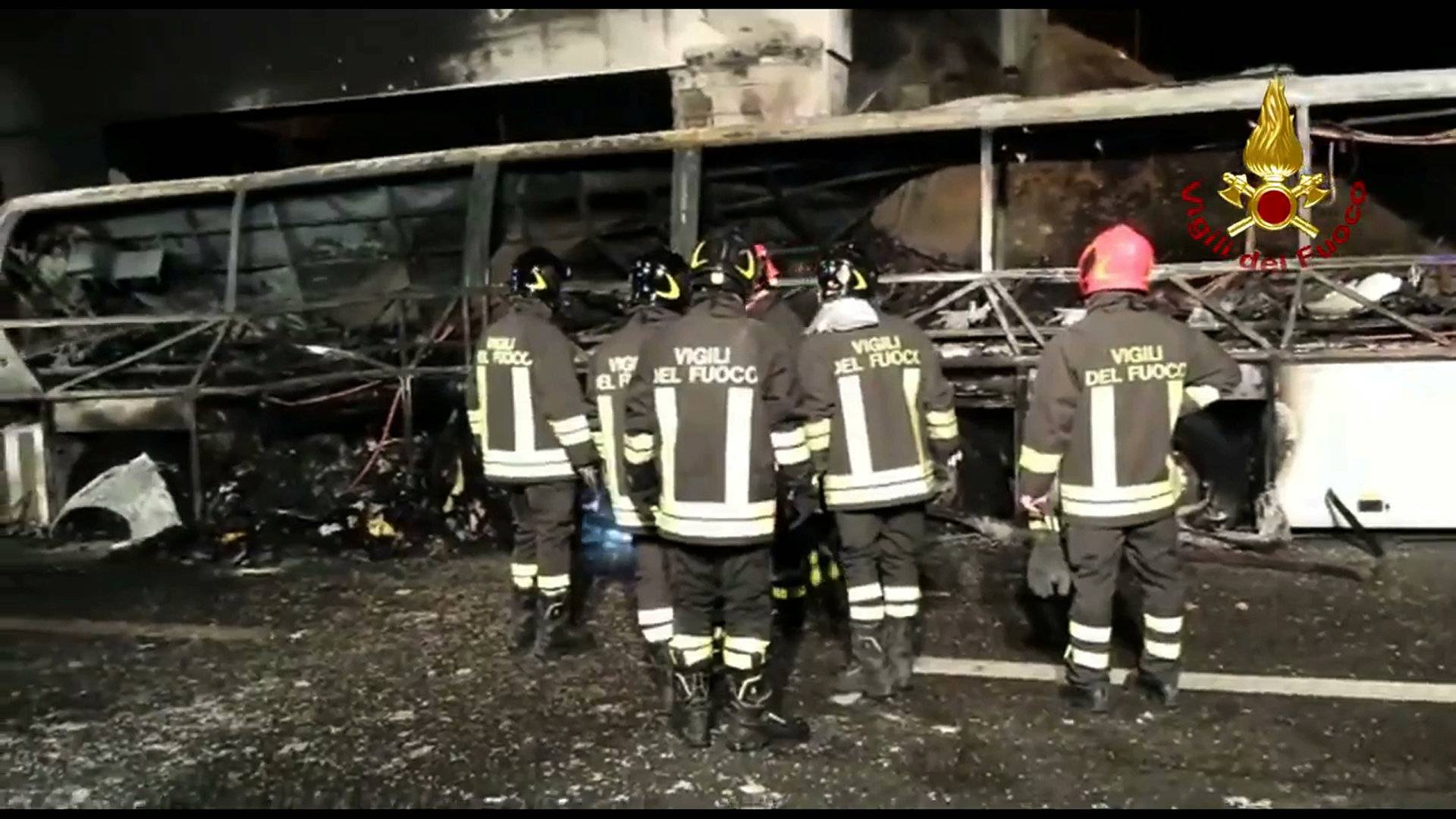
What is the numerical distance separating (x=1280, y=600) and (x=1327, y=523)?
43.0 inches

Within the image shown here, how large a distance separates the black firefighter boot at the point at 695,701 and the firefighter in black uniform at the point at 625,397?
0.36 meters

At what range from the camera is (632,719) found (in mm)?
4293

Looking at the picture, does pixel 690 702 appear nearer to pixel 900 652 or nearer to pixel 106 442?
pixel 900 652

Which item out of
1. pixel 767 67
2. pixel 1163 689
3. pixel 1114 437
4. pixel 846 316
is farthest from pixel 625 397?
pixel 767 67

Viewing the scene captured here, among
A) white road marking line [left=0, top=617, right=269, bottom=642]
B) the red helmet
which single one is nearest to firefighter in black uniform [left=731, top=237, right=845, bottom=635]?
the red helmet

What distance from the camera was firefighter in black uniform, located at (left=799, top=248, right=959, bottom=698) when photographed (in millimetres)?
4297

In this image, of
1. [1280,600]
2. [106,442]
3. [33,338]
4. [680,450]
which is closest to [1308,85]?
[1280,600]

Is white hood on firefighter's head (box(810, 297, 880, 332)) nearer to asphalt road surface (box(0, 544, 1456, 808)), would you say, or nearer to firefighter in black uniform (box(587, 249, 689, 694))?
firefighter in black uniform (box(587, 249, 689, 694))

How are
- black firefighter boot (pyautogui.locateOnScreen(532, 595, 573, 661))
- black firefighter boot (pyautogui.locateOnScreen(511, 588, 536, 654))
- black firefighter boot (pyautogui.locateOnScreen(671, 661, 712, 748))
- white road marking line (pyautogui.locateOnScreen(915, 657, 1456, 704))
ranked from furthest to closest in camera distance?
black firefighter boot (pyautogui.locateOnScreen(511, 588, 536, 654))
black firefighter boot (pyautogui.locateOnScreen(532, 595, 573, 661))
white road marking line (pyautogui.locateOnScreen(915, 657, 1456, 704))
black firefighter boot (pyautogui.locateOnScreen(671, 661, 712, 748))

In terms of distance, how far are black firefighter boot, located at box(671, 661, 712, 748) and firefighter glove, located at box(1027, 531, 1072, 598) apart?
64.8 inches

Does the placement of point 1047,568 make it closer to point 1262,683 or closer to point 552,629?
point 1262,683

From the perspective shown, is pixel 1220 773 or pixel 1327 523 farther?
pixel 1327 523

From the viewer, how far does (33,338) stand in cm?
902

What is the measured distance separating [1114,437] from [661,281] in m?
1.76
